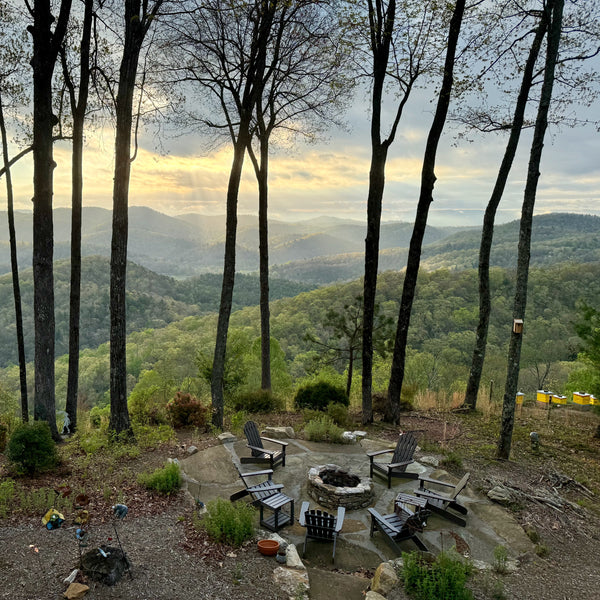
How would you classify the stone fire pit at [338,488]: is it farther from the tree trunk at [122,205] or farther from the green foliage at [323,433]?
the tree trunk at [122,205]

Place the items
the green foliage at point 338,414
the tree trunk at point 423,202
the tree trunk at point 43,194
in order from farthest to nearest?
the green foliage at point 338,414
the tree trunk at point 423,202
the tree trunk at point 43,194

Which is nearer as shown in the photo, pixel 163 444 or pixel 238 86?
pixel 163 444

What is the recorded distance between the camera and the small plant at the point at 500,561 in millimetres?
4352

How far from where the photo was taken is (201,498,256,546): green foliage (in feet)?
14.9

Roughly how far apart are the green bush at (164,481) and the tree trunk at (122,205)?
199 cm

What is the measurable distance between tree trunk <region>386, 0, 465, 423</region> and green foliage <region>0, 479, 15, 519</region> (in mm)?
7246

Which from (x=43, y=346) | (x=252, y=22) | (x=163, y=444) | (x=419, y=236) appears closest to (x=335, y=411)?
(x=163, y=444)

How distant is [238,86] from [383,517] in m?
9.02

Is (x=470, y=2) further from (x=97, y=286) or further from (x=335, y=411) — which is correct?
(x=97, y=286)

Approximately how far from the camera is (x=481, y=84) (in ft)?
30.7

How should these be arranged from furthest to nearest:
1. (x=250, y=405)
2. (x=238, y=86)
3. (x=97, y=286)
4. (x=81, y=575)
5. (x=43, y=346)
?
(x=97, y=286), (x=250, y=405), (x=238, y=86), (x=43, y=346), (x=81, y=575)

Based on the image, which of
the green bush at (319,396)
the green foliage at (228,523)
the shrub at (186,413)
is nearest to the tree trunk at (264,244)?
the green bush at (319,396)

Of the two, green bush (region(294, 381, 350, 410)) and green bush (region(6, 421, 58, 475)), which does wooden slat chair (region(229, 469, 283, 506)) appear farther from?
green bush (region(294, 381, 350, 410))

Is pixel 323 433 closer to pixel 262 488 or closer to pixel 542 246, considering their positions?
pixel 262 488
